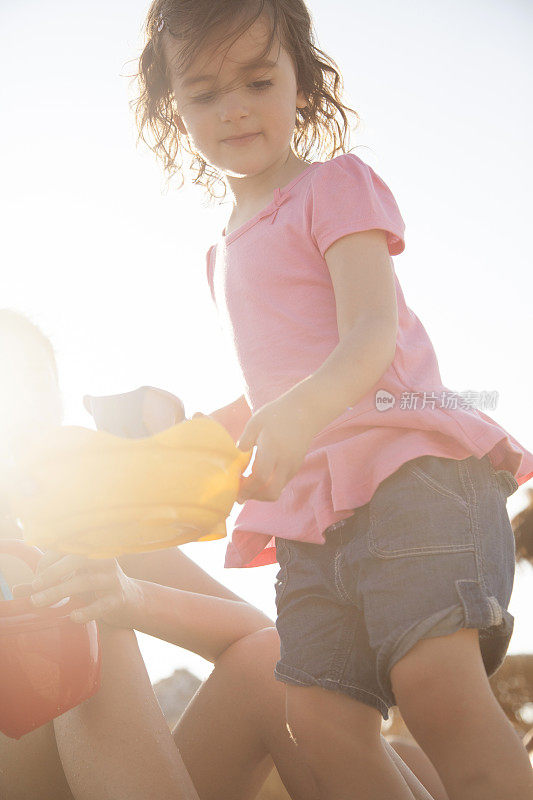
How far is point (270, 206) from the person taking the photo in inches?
46.8

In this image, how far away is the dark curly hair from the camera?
1.17 metres

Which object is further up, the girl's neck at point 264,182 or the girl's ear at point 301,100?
the girl's ear at point 301,100

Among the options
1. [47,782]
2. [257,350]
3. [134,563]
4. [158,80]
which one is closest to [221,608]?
[134,563]

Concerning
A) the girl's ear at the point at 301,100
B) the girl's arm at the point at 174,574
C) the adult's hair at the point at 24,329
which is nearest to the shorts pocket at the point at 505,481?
the girl's arm at the point at 174,574

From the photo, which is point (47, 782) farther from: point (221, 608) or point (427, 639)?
point (427, 639)

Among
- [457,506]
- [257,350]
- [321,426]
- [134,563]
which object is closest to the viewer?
[321,426]

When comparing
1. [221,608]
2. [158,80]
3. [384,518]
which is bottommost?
[221,608]

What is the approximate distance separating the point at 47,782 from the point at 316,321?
847mm

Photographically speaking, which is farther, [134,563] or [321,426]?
[134,563]

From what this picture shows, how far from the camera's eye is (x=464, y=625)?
0.83 m

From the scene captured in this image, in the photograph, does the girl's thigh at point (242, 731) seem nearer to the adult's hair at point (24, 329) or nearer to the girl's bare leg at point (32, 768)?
the girl's bare leg at point (32, 768)

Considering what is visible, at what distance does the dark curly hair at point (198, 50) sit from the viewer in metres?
1.17

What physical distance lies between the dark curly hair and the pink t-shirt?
0.26m

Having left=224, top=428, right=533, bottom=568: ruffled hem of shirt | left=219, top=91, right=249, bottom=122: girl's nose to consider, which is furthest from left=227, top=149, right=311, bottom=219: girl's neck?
left=224, top=428, right=533, bottom=568: ruffled hem of shirt
